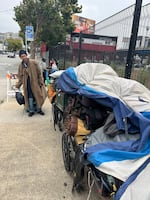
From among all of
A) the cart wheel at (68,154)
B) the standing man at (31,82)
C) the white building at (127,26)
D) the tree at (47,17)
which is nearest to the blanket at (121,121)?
the cart wheel at (68,154)

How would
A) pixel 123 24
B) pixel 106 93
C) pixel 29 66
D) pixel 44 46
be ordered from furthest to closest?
pixel 44 46
pixel 29 66
pixel 123 24
pixel 106 93

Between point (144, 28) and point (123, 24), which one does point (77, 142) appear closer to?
point (144, 28)

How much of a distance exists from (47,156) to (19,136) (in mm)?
1042

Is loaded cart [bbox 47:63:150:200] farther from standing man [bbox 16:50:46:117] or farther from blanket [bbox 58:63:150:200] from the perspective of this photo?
standing man [bbox 16:50:46:117]

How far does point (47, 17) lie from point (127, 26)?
12455 millimetres

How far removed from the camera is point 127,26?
15.1 feet

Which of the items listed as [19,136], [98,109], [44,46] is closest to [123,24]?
[98,109]

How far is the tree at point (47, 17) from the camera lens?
1514cm

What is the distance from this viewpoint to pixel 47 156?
3416mm

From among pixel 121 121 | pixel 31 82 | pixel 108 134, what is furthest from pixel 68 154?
pixel 31 82

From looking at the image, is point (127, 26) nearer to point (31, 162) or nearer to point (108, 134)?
point (108, 134)

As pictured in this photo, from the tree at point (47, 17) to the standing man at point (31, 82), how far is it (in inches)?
439

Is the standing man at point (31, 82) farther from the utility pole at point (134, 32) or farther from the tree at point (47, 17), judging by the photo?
the tree at point (47, 17)

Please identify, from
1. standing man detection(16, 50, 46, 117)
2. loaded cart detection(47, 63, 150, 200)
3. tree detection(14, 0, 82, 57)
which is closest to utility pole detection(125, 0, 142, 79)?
loaded cart detection(47, 63, 150, 200)
